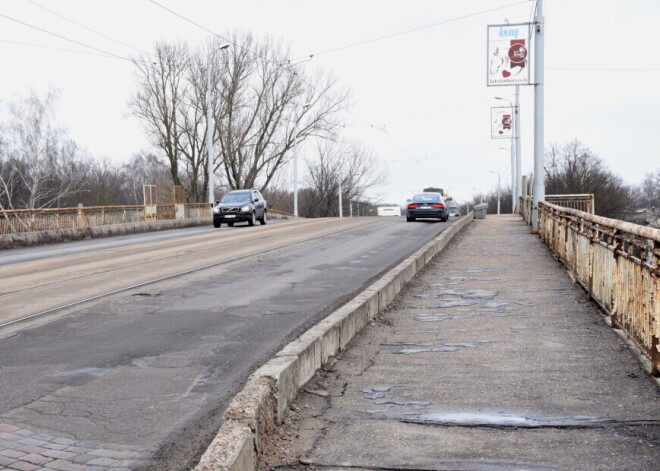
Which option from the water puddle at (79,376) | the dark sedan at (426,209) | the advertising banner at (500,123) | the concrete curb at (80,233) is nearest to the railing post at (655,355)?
the water puddle at (79,376)

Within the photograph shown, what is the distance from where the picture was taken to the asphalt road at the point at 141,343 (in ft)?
14.9

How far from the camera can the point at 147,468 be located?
4043mm

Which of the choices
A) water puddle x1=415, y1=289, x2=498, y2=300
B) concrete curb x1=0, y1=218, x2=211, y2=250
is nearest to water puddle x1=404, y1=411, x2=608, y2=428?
water puddle x1=415, y1=289, x2=498, y2=300

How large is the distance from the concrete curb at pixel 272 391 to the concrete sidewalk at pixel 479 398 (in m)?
0.13

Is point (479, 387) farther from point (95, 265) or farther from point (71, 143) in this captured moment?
point (71, 143)

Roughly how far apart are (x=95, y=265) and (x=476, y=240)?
1131 cm

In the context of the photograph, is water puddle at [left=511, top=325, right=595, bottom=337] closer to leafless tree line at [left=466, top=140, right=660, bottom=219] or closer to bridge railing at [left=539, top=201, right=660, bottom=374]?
bridge railing at [left=539, top=201, right=660, bottom=374]

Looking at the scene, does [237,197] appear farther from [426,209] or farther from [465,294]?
[465,294]

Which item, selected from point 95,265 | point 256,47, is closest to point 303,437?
point 95,265

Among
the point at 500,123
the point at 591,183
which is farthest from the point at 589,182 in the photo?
the point at 500,123

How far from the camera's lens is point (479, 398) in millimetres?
5285

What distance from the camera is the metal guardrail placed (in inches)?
924

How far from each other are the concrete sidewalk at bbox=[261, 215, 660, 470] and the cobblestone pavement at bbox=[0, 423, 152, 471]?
0.86 metres

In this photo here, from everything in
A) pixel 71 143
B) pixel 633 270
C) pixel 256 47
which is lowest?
pixel 633 270
